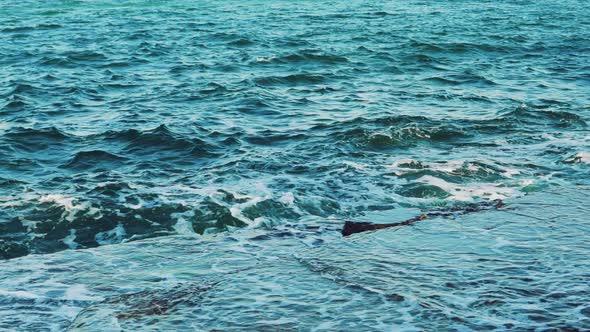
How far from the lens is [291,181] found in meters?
12.5

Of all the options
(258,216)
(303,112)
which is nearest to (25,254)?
(258,216)

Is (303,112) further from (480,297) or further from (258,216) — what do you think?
(480,297)

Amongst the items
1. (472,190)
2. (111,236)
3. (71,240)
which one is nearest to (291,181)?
(472,190)

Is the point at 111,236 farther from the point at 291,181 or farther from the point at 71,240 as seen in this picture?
the point at 291,181

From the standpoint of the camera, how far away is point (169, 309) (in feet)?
25.2

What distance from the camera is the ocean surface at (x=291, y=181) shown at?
25.6 feet

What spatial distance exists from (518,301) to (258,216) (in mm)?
4275

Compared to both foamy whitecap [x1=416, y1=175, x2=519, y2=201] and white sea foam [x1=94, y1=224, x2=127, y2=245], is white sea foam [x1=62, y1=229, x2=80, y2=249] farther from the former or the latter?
foamy whitecap [x1=416, y1=175, x2=519, y2=201]

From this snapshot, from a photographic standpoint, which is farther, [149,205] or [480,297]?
[149,205]

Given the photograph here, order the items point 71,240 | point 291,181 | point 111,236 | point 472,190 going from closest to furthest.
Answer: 1. point 71,240
2. point 111,236
3. point 472,190
4. point 291,181

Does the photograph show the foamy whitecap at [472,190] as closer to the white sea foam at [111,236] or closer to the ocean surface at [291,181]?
the ocean surface at [291,181]

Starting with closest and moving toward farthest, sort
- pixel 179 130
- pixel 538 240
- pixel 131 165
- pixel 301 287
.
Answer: pixel 301 287 → pixel 538 240 → pixel 131 165 → pixel 179 130

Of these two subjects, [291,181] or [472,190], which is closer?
[472,190]

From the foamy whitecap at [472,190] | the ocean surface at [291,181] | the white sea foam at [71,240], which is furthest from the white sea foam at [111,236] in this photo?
the foamy whitecap at [472,190]
